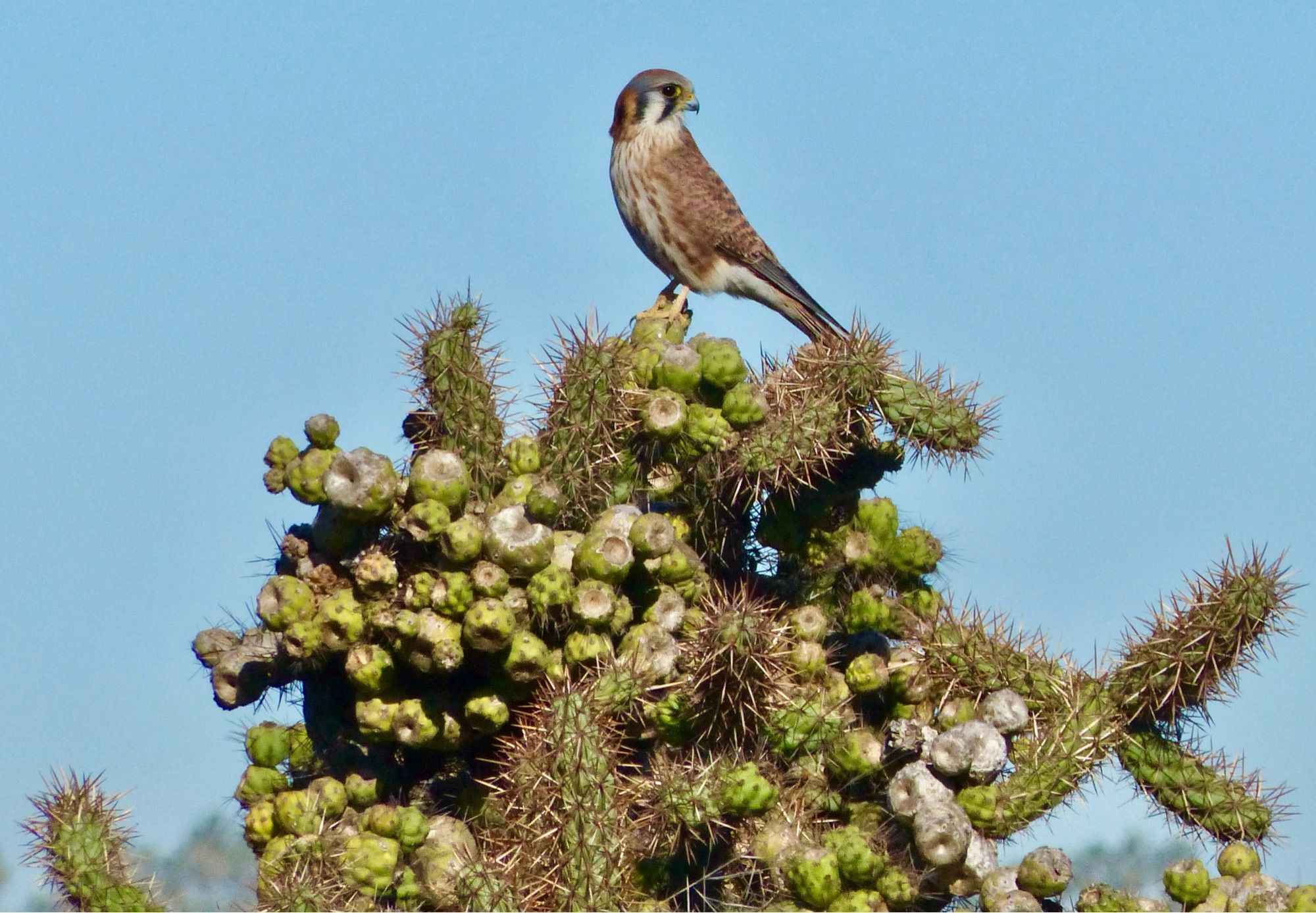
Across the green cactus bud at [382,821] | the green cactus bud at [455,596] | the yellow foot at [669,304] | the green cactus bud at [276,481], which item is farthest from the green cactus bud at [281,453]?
the yellow foot at [669,304]

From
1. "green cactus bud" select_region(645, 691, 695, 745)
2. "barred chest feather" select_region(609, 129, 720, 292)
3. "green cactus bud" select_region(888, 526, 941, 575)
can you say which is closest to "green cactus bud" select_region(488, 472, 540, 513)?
"green cactus bud" select_region(645, 691, 695, 745)

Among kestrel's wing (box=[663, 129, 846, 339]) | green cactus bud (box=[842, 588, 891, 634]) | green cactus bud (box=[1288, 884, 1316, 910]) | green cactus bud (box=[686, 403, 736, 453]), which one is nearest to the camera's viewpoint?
green cactus bud (box=[1288, 884, 1316, 910])

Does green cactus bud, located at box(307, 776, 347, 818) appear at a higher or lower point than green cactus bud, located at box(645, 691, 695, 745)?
lower

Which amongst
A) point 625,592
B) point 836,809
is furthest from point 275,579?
point 836,809

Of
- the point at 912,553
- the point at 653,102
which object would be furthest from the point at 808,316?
the point at 912,553

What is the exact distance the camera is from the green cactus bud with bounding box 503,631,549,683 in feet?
13.5

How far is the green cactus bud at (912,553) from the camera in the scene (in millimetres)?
4855

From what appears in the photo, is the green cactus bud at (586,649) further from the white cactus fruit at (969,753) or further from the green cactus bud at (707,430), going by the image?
the white cactus fruit at (969,753)

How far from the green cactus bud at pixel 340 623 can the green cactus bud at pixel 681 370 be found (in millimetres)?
1234

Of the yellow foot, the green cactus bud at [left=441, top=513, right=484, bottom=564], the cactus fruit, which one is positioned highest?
the yellow foot

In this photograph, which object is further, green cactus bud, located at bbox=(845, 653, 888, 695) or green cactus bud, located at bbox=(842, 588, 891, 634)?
green cactus bud, located at bbox=(842, 588, 891, 634)

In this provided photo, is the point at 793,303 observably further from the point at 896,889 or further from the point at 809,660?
the point at 896,889

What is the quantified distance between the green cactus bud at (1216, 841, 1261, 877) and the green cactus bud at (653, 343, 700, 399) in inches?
84.8

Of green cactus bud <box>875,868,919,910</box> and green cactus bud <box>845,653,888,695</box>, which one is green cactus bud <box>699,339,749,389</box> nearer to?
green cactus bud <box>845,653,888,695</box>
